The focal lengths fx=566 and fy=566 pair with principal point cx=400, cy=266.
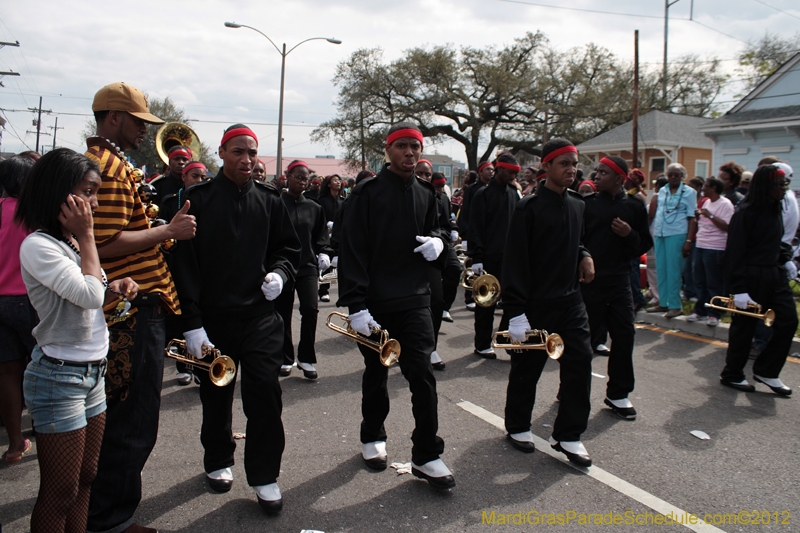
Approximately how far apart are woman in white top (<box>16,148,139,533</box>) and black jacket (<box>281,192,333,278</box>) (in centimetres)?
365

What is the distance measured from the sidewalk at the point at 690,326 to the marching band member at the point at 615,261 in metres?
3.23

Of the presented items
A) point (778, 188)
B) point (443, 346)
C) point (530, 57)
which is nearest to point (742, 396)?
Answer: point (778, 188)

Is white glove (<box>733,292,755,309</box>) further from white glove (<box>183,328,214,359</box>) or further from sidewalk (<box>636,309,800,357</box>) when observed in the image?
white glove (<box>183,328,214,359</box>)

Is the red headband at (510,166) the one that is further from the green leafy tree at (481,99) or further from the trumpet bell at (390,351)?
the green leafy tree at (481,99)

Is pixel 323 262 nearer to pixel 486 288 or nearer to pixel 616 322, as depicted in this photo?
pixel 486 288

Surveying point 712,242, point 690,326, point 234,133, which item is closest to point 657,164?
point 712,242

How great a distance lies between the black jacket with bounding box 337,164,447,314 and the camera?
3.73m

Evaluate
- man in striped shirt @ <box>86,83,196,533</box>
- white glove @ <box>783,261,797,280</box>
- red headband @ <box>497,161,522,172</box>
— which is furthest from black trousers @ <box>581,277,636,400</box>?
man in striped shirt @ <box>86,83,196,533</box>

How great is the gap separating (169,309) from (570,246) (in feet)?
9.07

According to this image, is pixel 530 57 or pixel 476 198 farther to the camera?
pixel 530 57

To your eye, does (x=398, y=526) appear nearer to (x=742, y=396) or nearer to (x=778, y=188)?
(x=742, y=396)

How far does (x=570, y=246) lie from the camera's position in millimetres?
4172

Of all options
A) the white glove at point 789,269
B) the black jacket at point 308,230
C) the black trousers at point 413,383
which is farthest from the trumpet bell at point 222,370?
the white glove at point 789,269

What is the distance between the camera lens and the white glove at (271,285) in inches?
134
